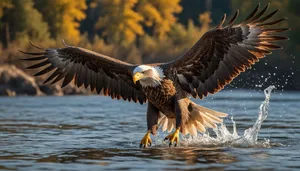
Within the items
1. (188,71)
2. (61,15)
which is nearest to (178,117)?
(188,71)

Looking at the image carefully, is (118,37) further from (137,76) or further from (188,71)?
(137,76)

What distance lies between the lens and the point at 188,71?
1098cm

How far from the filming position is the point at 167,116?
1130 centimetres

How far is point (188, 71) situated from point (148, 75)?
2.77ft

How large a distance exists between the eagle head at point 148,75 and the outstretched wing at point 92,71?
94cm

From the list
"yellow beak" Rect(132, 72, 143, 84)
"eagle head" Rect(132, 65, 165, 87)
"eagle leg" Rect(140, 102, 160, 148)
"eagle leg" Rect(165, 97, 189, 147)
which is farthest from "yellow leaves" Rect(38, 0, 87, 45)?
"yellow beak" Rect(132, 72, 143, 84)

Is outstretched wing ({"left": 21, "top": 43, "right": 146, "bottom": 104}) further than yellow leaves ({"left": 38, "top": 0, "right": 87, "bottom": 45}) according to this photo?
No

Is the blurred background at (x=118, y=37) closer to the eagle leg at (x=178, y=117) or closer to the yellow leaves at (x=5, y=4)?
the yellow leaves at (x=5, y=4)

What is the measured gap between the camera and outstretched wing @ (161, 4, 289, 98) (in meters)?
10.3

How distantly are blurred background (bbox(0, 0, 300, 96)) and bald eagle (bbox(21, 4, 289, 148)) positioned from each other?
14.9 meters

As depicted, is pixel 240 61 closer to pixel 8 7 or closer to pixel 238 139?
pixel 238 139

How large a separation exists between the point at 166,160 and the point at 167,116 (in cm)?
216

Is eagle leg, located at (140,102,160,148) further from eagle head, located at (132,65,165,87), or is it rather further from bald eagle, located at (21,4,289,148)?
eagle head, located at (132,65,165,87)

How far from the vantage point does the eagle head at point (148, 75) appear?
1020 centimetres
